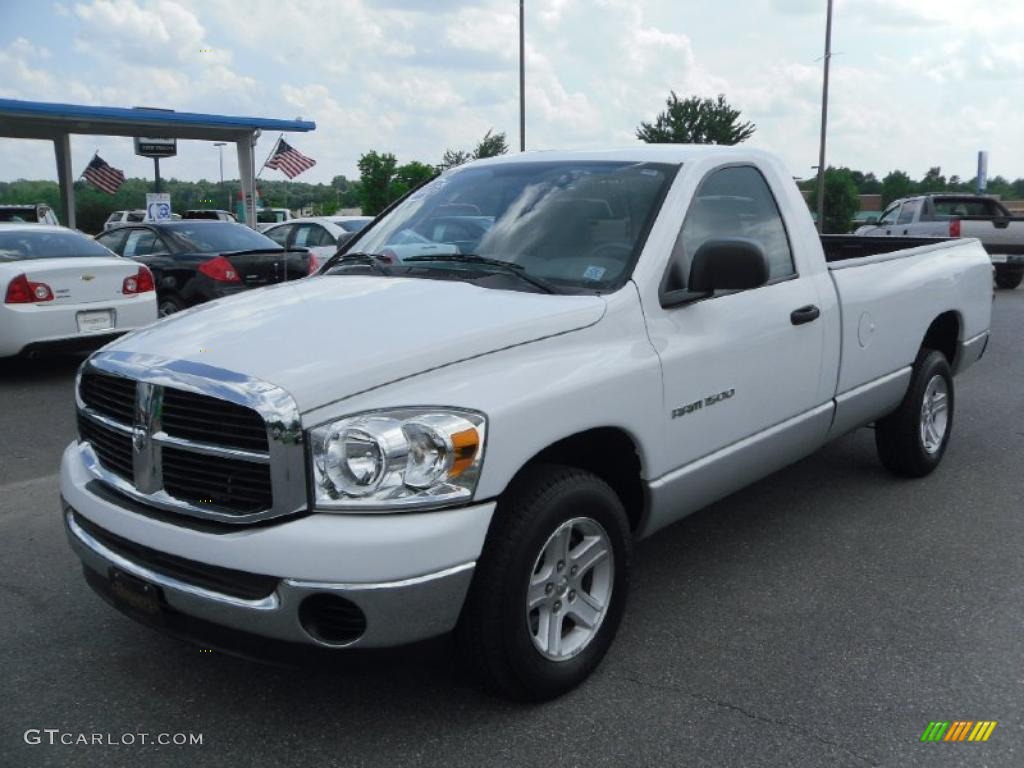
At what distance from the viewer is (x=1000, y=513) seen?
5.14 metres

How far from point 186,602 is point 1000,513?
417cm

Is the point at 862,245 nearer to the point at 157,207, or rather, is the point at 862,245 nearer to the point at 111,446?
the point at 111,446

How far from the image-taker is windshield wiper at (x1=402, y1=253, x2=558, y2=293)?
11.7 ft

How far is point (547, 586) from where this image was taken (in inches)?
123

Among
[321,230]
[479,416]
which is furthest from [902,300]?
[321,230]

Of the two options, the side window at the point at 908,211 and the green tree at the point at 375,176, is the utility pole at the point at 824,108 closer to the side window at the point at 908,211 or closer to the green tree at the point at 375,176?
the side window at the point at 908,211

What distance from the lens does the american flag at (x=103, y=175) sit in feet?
97.9

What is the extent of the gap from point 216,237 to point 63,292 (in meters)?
3.20

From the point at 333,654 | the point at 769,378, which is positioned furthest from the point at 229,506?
the point at 769,378

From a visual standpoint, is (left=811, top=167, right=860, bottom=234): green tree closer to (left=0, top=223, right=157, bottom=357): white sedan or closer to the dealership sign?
the dealership sign

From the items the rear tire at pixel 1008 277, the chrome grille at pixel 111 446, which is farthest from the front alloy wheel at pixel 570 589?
the rear tire at pixel 1008 277

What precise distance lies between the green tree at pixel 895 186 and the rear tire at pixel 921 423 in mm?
87033

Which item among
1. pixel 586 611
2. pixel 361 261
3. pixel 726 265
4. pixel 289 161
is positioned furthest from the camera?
pixel 289 161

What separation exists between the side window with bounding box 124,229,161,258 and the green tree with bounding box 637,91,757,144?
48216 mm
